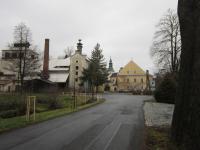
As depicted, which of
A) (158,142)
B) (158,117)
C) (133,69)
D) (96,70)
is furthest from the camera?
(133,69)

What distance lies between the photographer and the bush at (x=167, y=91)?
40.0 meters

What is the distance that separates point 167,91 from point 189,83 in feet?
107

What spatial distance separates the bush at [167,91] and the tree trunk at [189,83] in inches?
1221

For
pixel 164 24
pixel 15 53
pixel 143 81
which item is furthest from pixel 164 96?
pixel 143 81

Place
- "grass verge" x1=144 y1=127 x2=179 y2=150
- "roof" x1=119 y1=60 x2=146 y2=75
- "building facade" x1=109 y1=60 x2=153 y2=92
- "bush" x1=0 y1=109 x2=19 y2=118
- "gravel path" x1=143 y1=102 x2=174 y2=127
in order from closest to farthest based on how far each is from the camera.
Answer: "grass verge" x1=144 y1=127 x2=179 y2=150
"gravel path" x1=143 y1=102 x2=174 y2=127
"bush" x1=0 y1=109 x2=19 y2=118
"building facade" x1=109 y1=60 x2=153 y2=92
"roof" x1=119 y1=60 x2=146 y2=75

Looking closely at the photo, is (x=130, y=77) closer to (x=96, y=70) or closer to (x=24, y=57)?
(x=96, y=70)

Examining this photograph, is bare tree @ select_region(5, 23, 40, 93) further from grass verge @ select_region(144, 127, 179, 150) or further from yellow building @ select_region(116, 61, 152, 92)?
yellow building @ select_region(116, 61, 152, 92)

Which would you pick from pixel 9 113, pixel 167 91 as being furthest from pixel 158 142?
pixel 167 91

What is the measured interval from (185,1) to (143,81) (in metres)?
103

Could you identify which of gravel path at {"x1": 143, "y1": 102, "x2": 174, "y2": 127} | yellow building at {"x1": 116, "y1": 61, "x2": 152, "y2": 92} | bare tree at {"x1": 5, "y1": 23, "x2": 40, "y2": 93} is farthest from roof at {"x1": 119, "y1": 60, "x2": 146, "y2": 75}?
gravel path at {"x1": 143, "y1": 102, "x2": 174, "y2": 127}

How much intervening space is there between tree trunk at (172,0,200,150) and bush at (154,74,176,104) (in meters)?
31.0

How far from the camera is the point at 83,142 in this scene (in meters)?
10.4

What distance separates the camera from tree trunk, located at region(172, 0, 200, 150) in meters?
7.88

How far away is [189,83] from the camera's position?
8852mm
